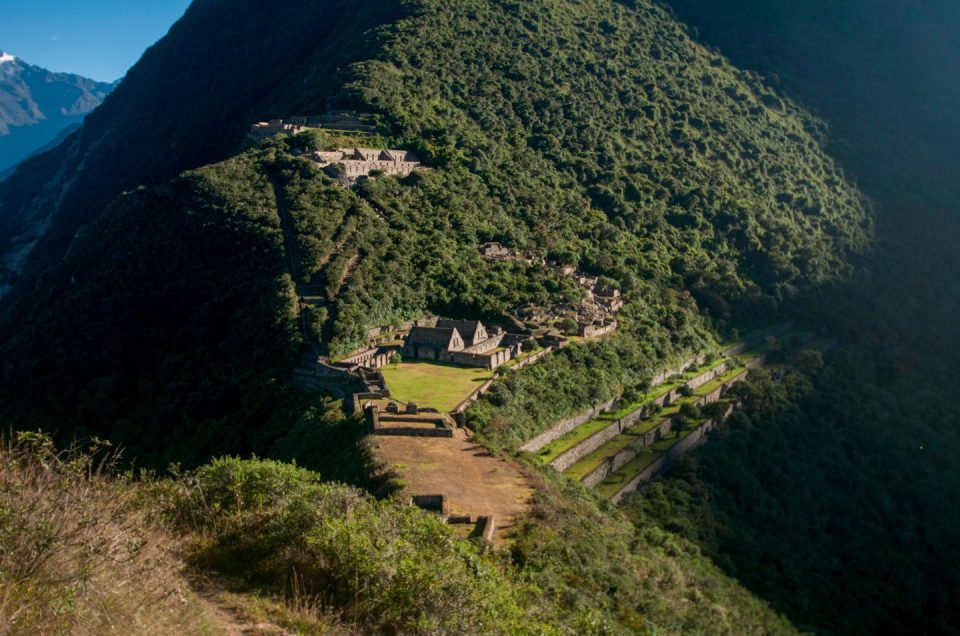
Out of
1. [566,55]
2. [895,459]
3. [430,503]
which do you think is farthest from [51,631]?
[566,55]

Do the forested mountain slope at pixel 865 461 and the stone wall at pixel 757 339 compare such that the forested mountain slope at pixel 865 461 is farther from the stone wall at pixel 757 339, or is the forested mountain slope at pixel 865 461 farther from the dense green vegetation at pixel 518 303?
the stone wall at pixel 757 339

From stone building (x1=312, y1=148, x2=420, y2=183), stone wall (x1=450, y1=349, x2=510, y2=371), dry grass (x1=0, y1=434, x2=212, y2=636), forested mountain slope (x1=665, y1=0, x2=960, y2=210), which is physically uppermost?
forested mountain slope (x1=665, y1=0, x2=960, y2=210)

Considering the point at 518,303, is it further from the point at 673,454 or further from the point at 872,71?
the point at 872,71

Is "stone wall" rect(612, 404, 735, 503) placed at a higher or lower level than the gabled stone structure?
lower

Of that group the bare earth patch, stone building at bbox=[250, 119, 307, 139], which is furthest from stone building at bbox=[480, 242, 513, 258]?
the bare earth patch

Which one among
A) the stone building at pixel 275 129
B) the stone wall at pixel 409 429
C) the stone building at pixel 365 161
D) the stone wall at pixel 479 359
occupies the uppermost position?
the stone building at pixel 275 129

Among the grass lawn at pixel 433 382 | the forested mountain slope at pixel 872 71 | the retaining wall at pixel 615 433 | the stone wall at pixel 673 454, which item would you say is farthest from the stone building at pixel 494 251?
the forested mountain slope at pixel 872 71

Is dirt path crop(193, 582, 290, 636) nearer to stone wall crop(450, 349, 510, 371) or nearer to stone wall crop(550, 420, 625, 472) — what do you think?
stone wall crop(550, 420, 625, 472)

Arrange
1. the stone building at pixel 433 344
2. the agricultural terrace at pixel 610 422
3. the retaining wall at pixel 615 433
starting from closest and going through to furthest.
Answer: the retaining wall at pixel 615 433 → the agricultural terrace at pixel 610 422 → the stone building at pixel 433 344
